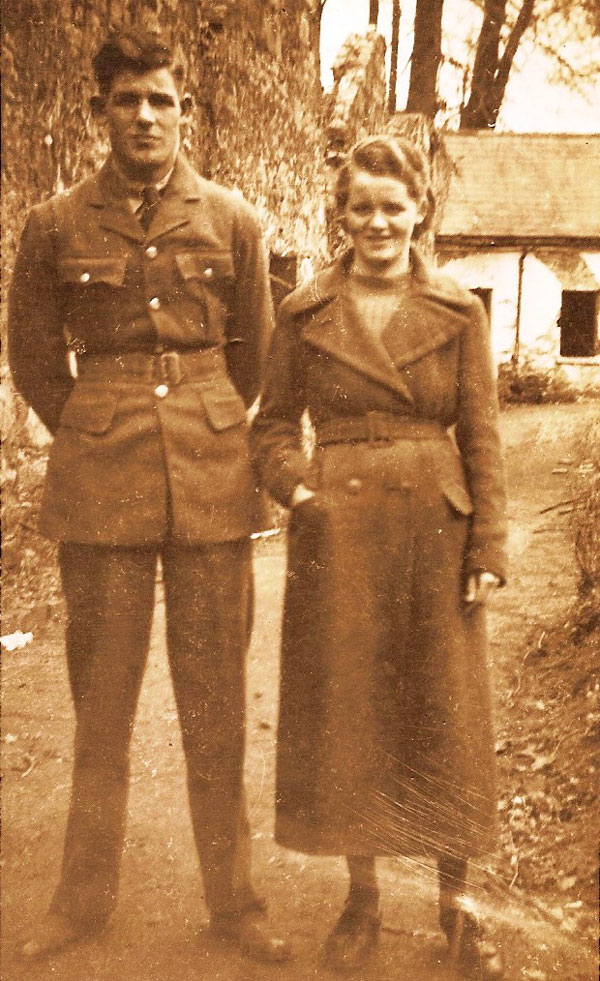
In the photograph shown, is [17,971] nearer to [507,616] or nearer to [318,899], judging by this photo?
[318,899]

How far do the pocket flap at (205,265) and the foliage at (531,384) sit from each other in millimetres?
868

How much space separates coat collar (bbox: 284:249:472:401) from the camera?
293cm

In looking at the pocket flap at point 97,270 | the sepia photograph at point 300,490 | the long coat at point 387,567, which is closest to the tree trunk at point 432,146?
the sepia photograph at point 300,490

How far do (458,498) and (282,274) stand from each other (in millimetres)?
874

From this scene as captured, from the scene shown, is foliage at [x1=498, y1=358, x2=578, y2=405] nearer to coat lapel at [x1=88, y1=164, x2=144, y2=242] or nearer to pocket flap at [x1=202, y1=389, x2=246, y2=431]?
pocket flap at [x1=202, y1=389, x2=246, y2=431]

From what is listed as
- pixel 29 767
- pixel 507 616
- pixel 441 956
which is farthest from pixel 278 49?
pixel 441 956

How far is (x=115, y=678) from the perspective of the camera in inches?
120

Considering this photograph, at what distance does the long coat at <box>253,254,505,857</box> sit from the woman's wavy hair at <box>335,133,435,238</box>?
0.60ft

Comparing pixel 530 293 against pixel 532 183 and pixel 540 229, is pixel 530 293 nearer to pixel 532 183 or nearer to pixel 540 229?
pixel 540 229

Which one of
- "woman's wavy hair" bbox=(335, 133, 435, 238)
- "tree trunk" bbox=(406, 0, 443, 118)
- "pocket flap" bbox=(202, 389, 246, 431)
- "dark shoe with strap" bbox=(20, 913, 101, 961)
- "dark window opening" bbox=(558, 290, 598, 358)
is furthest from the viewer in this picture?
"dark window opening" bbox=(558, 290, 598, 358)

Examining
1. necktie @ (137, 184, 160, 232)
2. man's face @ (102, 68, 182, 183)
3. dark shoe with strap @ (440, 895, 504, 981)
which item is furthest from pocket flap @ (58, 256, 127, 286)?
dark shoe with strap @ (440, 895, 504, 981)

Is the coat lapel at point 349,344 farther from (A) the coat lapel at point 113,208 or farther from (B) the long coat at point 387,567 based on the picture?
(A) the coat lapel at point 113,208

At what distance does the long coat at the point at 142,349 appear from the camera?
9.57ft

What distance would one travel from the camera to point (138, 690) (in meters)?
3.09
